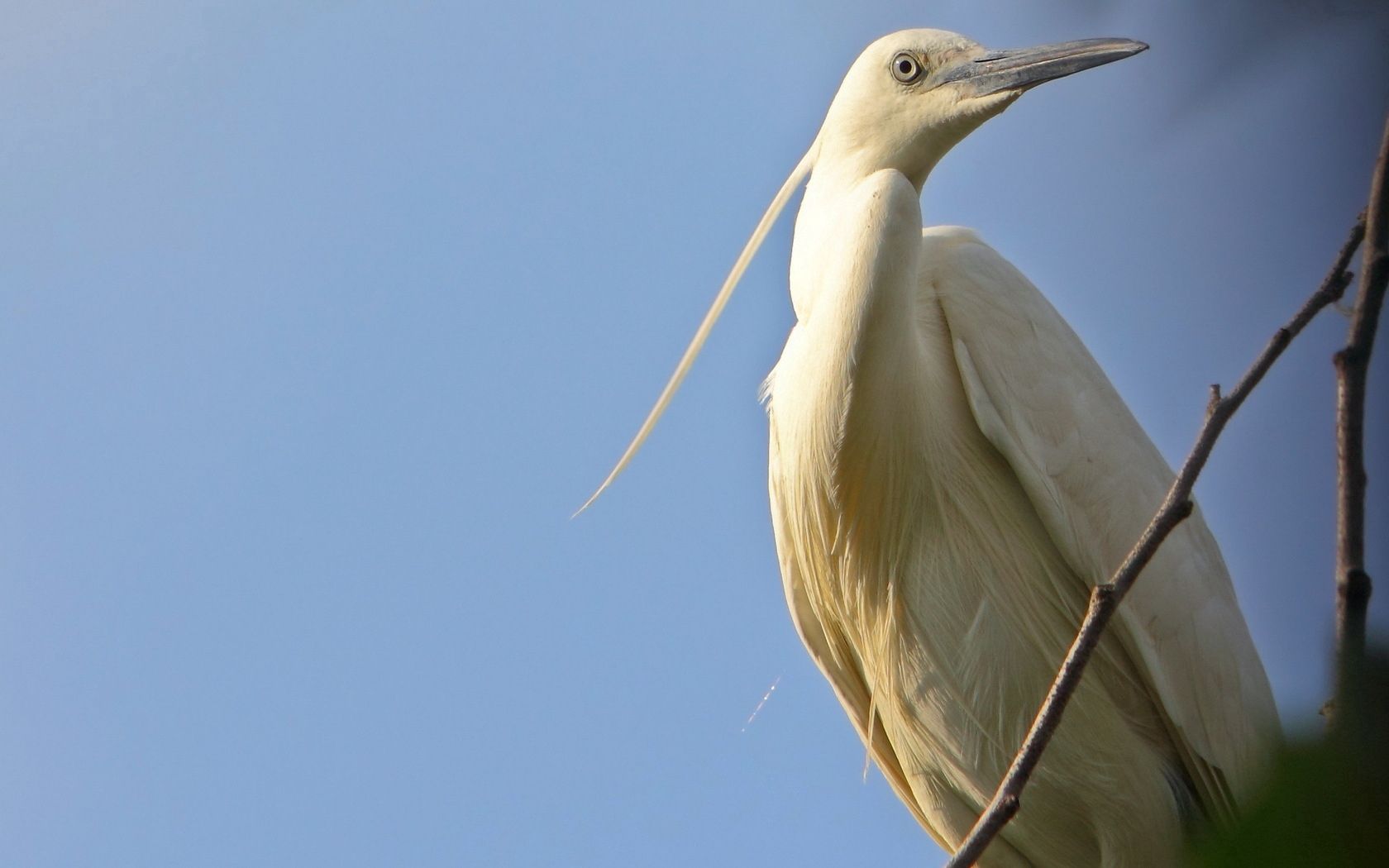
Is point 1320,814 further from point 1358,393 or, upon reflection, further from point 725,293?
point 725,293

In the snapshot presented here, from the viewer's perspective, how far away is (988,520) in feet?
8.19

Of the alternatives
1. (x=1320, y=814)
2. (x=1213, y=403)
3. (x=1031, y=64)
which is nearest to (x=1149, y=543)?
(x=1213, y=403)

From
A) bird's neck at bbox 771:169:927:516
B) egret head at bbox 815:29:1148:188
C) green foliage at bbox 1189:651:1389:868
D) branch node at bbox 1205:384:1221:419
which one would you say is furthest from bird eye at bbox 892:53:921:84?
green foliage at bbox 1189:651:1389:868

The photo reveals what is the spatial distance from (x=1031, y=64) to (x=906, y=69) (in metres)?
0.23

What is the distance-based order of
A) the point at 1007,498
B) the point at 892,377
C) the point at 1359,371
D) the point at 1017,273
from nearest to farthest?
→ the point at 1359,371 → the point at 892,377 → the point at 1007,498 → the point at 1017,273

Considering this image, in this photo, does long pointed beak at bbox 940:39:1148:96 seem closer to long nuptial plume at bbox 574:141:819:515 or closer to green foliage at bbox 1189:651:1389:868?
long nuptial plume at bbox 574:141:819:515

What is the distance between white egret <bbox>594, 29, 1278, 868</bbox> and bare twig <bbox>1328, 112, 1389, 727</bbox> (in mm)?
1286

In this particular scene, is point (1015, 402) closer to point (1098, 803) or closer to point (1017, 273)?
point (1017, 273)

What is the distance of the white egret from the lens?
237 cm

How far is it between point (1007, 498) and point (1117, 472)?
0.20 meters

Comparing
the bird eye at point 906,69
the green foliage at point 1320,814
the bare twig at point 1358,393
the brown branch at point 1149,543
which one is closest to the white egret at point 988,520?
the bird eye at point 906,69

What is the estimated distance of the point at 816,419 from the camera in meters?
2.43

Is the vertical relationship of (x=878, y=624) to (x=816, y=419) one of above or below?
below

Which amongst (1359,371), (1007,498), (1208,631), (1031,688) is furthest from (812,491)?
(1359,371)
